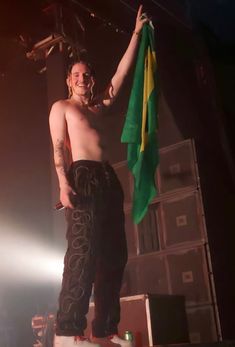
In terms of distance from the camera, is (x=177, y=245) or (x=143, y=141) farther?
(x=177, y=245)

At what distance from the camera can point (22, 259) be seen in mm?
3537

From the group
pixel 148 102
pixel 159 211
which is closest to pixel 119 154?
pixel 159 211

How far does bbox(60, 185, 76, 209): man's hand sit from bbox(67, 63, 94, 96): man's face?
0.54 meters

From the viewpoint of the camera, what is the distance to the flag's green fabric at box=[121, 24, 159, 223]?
2297mm

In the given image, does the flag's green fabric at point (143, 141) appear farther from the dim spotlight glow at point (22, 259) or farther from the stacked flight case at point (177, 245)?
the dim spotlight glow at point (22, 259)

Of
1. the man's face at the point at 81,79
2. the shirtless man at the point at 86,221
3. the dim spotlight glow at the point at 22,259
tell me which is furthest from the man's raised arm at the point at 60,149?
the dim spotlight glow at the point at 22,259

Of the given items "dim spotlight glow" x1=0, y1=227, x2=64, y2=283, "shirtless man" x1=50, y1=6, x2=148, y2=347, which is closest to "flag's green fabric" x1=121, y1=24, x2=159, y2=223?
"shirtless man" x1=50, y1=6, x2=148, y2=347

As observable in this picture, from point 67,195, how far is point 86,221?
15 centimetres

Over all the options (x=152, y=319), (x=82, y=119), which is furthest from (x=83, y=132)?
(x=152, y=319)

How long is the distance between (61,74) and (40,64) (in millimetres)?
516

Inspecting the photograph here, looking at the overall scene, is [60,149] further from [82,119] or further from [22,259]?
[22,259]

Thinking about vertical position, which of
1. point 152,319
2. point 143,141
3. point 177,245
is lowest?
point 152,319

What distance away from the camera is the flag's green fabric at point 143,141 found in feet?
7.54

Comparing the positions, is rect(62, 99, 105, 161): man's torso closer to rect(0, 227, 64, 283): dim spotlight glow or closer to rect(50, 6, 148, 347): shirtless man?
rect(50, 6, 148, 347): shirtless man
